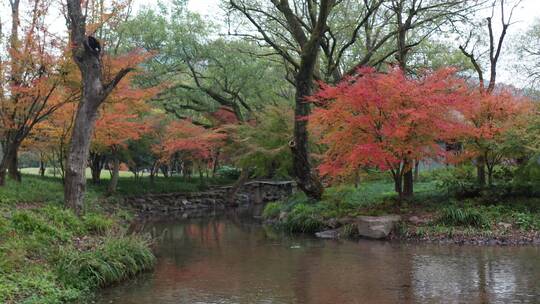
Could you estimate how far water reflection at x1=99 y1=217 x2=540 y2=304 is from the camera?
7.79 metres

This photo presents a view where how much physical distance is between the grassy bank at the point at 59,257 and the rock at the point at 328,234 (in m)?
6.00

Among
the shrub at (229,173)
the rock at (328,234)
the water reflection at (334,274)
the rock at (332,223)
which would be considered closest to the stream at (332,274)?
the water reflection at (334,274)

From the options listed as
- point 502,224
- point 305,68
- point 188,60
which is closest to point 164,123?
point 188,60

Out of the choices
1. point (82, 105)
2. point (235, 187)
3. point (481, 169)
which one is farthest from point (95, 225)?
point (235, 187)

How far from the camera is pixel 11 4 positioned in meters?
19.3

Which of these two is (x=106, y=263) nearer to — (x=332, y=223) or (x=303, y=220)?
(x=332, y=223)

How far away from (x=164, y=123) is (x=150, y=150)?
1648 millimetres

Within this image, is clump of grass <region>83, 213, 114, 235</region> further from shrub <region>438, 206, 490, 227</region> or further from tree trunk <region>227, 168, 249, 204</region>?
tree trunk <region>227, 168, 249, 204</region>

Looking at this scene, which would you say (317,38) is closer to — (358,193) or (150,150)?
(358,193)

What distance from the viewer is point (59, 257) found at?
28.5 feet

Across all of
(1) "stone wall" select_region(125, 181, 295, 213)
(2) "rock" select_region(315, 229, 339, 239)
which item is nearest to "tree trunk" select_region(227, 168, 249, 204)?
(1) "stone wall" select_region(125, 181, 295, 213)

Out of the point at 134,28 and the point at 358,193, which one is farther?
the point at 134,28

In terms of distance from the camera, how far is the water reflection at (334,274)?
779 centimetres

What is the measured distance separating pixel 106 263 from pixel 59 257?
0.81 m
